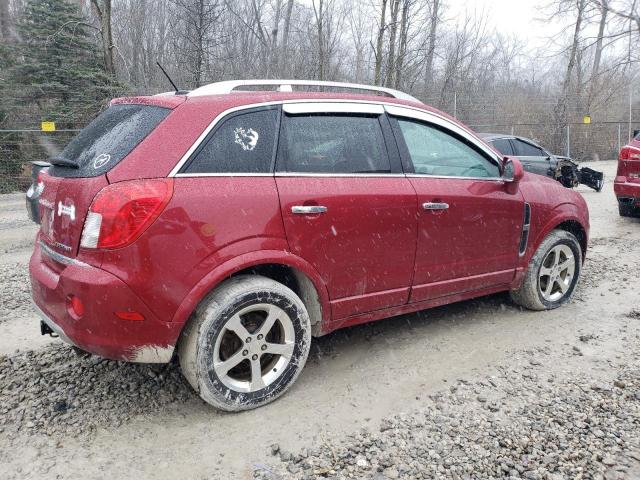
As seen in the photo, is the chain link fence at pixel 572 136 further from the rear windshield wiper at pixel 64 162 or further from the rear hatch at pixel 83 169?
the rear windshield wiper at pixel 64 162

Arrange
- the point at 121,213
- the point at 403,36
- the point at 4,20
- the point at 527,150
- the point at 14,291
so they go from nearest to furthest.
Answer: the point at 121,213, the point at 14,291, the point at 527,150, the point at 403,36, the point at 4,20

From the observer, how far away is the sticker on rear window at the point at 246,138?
3002 millimetres

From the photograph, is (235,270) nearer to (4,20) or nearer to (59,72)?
(59,72)

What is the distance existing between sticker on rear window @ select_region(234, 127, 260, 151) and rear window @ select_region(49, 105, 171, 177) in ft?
1.32

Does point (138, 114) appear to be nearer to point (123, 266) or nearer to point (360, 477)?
point (123, 266)

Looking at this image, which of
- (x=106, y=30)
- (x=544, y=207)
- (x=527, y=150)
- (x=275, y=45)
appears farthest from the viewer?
(x=275, y=45)

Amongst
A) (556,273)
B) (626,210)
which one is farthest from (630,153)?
(556,273)

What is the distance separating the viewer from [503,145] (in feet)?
37.1

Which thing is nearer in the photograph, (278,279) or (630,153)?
(278,279)

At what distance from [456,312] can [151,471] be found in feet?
9.68

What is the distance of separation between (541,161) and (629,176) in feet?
11.8

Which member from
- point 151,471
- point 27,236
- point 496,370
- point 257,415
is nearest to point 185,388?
point 257,415

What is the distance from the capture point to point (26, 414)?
9.70ft

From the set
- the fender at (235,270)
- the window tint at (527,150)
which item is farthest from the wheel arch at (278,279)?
the window tint at (527,150)
